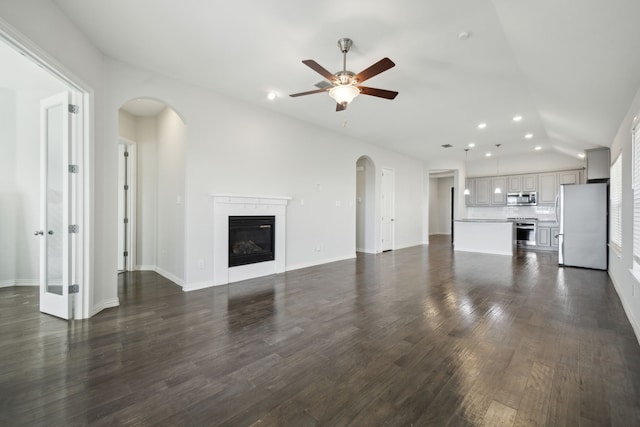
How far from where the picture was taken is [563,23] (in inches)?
85.0

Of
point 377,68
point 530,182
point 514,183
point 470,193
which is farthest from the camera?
point 470,193

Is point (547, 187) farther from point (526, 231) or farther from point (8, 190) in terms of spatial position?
point (8, 190)

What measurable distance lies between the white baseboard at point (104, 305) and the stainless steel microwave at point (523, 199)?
33.6 feet

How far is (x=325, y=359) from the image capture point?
219 centimetres

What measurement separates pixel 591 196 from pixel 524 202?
11.3 ft

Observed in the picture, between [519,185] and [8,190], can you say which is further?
[519,185]

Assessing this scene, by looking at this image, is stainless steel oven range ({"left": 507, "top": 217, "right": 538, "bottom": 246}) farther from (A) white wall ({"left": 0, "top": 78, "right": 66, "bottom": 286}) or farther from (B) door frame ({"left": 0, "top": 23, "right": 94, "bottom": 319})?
(A) white wall ({"left": 0, "top": 78, "right": 66, "bottom": 286})

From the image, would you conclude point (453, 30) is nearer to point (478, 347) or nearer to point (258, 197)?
point (478, 347)

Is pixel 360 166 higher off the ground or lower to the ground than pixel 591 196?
higher

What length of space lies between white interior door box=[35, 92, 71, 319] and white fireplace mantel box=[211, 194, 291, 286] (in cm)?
170

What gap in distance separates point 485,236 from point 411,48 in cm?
625

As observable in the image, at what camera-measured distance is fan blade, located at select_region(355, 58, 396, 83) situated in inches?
99.1

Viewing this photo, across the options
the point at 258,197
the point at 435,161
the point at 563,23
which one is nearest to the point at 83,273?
the point at 258,197

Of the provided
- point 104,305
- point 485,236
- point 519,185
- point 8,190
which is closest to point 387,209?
point 485,236
